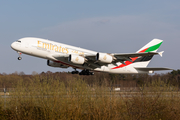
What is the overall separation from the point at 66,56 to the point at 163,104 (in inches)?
644

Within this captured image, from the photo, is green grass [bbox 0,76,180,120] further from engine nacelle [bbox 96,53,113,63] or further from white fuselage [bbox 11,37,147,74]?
engine nacelle [bbox 96,53,113,63]

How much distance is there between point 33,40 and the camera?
28766mm

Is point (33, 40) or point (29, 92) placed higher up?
point (33, 40)

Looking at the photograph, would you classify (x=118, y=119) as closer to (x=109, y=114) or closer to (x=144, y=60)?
(x=109, y=114)

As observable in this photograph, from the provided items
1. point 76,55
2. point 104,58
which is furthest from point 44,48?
point 104,58

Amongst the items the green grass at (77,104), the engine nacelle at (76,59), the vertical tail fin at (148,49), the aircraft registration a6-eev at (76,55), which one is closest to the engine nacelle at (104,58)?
the aircraft registration a6-eev at (76,55)

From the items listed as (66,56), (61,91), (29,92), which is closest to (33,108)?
(29,92)

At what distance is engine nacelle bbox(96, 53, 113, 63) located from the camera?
96.5ft

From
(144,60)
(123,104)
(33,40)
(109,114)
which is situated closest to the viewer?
(109,114)

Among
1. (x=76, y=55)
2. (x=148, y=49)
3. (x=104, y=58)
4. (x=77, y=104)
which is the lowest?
(x=77, y=104)

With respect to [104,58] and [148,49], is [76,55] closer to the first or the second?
[104,58]

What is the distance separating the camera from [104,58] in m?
29.7

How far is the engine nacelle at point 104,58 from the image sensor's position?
96.5 ft

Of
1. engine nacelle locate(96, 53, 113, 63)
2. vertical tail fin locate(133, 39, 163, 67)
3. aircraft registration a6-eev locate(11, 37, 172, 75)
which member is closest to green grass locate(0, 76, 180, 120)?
aircraft registration a6-eev locate(11, 37, 172, 75)
